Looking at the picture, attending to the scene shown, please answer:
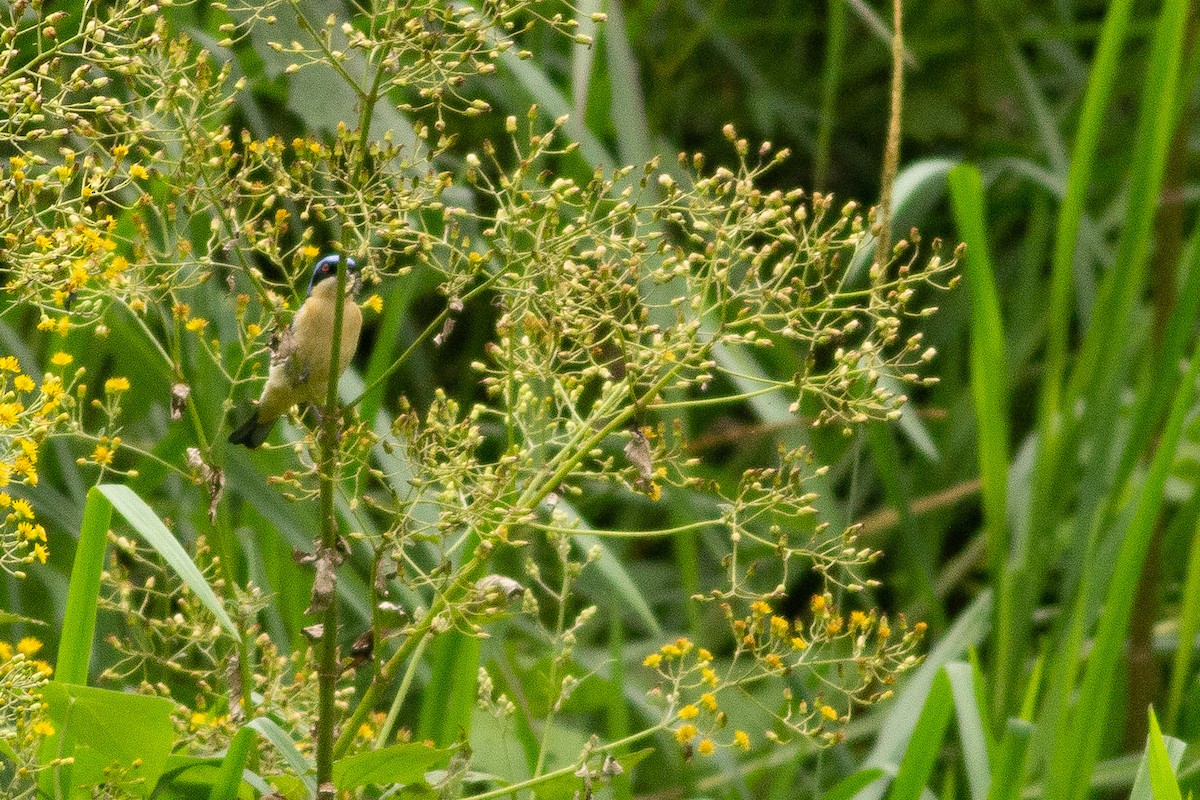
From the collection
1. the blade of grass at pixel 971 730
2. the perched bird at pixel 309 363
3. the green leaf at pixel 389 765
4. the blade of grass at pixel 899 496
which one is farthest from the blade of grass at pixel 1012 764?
the perched bird at pixel 309 363

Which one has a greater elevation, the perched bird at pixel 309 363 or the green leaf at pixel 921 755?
the perched bird at pixel 309 363

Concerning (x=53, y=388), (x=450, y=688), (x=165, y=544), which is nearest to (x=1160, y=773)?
(x=450, y=688)

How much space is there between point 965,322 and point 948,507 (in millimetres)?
456

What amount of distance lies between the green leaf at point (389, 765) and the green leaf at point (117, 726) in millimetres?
158

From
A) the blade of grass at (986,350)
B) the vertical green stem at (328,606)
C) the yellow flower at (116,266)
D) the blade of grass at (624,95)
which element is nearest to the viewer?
the vertical green stem at (328,606)

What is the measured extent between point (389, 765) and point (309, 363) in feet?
2.23

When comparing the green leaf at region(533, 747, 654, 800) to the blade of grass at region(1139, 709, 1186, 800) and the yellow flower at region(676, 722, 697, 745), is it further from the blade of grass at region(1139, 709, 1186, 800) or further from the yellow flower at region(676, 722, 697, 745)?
the blade of grass at region(1139, 709, 1186, 800)

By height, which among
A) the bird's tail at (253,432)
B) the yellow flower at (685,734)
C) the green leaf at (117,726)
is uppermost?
the green leaf at (117,726)

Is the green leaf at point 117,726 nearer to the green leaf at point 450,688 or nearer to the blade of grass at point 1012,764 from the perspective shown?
the green leaf at point 450,688

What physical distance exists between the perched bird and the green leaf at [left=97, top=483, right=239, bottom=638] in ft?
0.77

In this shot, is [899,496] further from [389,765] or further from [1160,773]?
[389,765]

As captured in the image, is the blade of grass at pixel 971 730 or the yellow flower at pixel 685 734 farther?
the blade of grass at pixel 971 730

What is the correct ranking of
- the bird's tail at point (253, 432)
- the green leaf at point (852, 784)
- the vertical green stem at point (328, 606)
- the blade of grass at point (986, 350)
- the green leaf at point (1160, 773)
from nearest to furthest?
the vertical green stem at point (328, 606) < the green leaf at point (1160, 773) < the green leaf at point (852, 784) < the bird's tail at point (253, 432) < the blade of grass at point (986, 350)

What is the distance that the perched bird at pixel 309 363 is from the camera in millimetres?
1778
